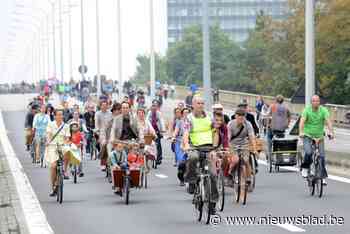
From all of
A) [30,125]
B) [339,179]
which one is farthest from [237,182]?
[30,125]

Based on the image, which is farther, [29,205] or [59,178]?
[59,178]

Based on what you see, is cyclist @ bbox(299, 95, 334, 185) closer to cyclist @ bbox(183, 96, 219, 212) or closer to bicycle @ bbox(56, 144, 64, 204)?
cyclist @ bbox(183, 96, 219, 212)

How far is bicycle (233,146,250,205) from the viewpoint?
2003 cm

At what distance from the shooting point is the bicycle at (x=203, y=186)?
658 inches

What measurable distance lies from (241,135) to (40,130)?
524 inches

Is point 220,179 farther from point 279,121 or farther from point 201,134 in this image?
point 279,121

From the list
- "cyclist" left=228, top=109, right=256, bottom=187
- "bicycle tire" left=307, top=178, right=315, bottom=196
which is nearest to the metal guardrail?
"bicycle tire" left=307, top=178, right=315, bottom=196

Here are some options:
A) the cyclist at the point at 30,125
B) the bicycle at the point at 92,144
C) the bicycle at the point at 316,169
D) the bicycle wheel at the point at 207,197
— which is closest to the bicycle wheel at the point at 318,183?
the bicycle at the point at 316,169

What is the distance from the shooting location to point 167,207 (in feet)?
64.6

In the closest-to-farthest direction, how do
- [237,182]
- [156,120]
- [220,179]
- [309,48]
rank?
1. [220,179]
2. [237,182]
3. [156,120]
4. [309,48]

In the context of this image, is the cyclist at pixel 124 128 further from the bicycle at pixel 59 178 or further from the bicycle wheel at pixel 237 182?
the bicycle wheel at pixel 237 182

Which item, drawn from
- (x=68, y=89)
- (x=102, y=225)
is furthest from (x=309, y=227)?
(x=68, y=89)

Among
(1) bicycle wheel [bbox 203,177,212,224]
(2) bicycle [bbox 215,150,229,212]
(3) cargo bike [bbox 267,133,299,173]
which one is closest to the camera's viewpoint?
(1) bicycle wheel [bbox 203,177,212,224]

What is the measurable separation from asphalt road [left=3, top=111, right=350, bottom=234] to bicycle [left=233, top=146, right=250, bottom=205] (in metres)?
0.21
